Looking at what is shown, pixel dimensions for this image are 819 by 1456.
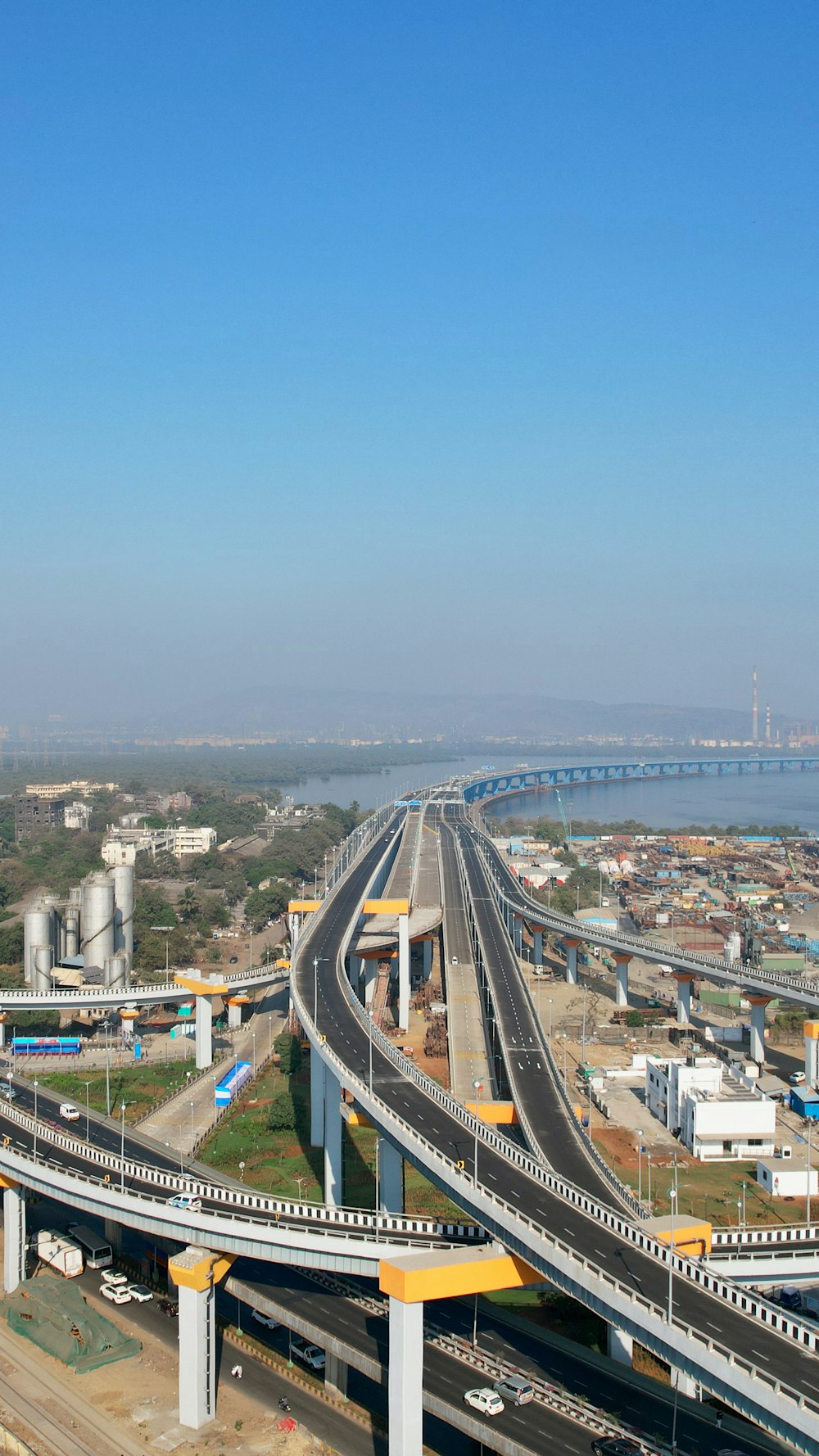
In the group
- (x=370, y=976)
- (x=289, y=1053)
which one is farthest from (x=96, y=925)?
(x=289, y=1053)

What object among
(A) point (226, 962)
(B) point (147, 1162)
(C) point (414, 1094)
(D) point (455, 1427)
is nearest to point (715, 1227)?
(C) point (414, 1094)

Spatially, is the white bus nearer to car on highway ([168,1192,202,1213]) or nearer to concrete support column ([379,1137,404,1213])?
car on highway ([168,1192,202,1213])

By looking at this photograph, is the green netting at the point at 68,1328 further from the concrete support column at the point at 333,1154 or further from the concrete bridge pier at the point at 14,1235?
the concrete support column at the point at 333,1154

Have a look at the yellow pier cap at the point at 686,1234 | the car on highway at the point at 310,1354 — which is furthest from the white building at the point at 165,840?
the yellow pier cap at the point at 686,1234

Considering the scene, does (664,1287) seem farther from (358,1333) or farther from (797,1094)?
(797,1094)

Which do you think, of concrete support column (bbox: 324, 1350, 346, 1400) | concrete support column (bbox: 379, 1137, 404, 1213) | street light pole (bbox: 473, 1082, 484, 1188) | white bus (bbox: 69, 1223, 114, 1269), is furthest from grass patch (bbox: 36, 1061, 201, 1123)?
concrete support column (bbox: 324, 1350, 346, 1400)

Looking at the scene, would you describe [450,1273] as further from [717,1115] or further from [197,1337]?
[717,1115]
